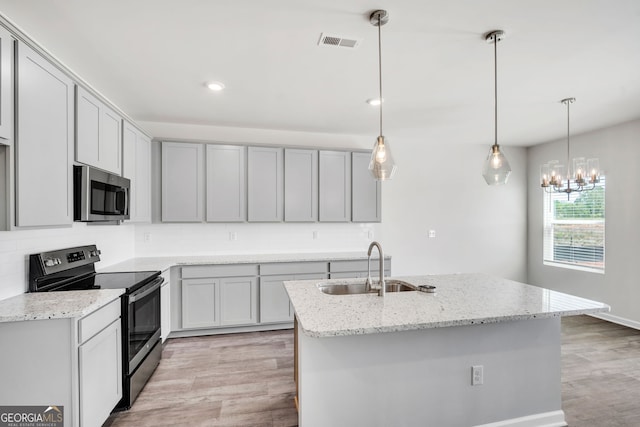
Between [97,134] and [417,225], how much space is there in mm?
4187

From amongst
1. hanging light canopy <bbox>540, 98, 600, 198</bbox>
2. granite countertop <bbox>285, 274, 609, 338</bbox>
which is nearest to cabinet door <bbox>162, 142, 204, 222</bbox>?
granite countertop <bbox>285, 274, 609, 338</bbox>

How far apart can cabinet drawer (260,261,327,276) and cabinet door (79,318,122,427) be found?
70.6 inches

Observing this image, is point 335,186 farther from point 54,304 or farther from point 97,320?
point 54,304

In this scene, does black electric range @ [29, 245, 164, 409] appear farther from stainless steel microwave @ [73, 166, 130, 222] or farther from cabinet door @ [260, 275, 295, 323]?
cabinet door @ [260, 275, 295, 323]

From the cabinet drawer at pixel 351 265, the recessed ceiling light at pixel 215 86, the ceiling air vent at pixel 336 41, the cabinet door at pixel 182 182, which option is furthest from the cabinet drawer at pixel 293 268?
the ceiling air vent at pixel 336 41

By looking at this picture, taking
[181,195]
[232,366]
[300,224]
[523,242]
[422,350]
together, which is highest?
[181,195]

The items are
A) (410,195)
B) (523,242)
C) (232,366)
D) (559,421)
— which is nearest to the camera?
(559,421)

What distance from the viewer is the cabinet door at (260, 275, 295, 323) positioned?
12.7 feet

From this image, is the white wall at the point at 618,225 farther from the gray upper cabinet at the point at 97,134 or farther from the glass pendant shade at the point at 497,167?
the gray upper cabinet at the point at 97,134

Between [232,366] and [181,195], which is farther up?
[181,195]

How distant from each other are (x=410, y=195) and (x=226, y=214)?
9.11 feet

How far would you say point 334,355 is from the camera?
1.77 metres

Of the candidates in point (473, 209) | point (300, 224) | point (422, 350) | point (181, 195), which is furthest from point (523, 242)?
point (181, 195)

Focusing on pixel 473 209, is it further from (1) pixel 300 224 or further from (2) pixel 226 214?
(2) pixel 226 214
